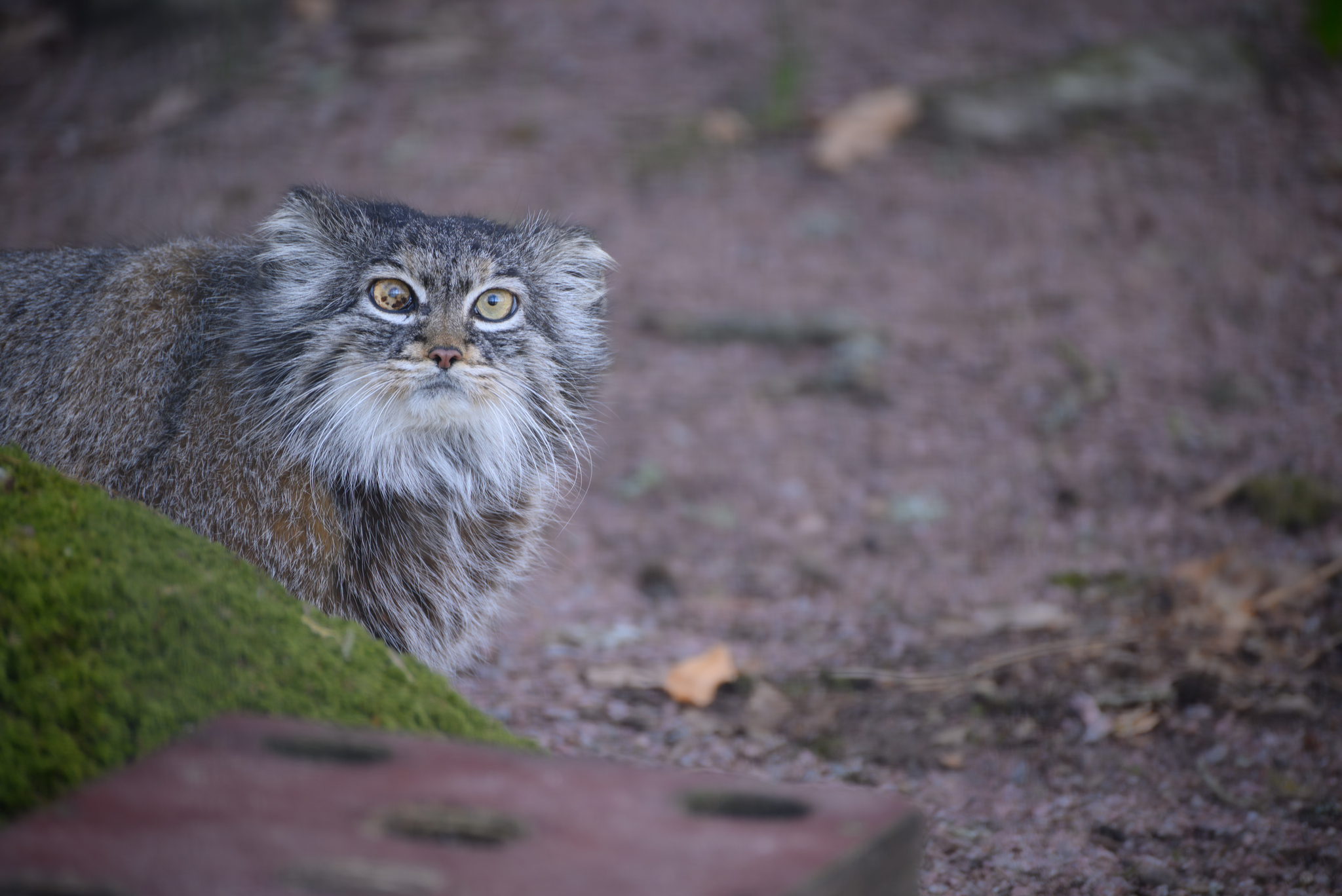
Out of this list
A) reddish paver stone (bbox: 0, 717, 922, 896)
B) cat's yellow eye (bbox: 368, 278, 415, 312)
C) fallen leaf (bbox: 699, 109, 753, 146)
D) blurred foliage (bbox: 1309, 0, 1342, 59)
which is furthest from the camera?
fallen leaf (bbox: 699, 109, 753, 146)

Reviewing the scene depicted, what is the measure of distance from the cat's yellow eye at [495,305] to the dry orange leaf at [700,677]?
1791 millimetres

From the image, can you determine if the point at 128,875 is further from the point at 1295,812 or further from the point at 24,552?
the point at 1295,812

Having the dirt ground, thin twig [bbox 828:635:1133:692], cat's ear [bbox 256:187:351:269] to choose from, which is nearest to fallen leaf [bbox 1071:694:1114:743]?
the dirt ground

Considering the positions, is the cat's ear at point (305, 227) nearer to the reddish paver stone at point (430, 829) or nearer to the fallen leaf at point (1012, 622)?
the reddish paver stone at point (430, 829)

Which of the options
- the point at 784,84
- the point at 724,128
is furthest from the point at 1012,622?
the point at 784,84

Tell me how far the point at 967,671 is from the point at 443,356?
2625mm

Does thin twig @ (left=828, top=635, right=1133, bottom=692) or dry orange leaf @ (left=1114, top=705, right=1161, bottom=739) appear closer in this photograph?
dry orange leaf @ (left=1114, top=705, right=1161, bottom=739)

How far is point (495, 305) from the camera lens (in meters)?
3.74

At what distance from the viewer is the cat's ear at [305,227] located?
3699 mm

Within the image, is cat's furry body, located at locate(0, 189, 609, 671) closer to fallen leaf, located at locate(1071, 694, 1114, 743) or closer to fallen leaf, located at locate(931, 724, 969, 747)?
fallen leaf, located at locate(931, 724, 969, 747)

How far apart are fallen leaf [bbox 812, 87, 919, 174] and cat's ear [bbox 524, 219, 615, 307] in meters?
6.45

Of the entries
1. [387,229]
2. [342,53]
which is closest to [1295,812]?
[387,229]

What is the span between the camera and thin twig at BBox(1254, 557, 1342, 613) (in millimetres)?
4988

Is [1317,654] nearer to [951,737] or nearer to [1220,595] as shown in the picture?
[1220,595]
